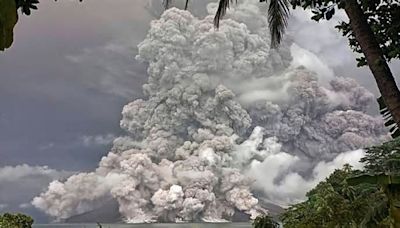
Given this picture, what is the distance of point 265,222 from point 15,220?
734 centimetres

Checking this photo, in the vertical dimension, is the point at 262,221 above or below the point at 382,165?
above

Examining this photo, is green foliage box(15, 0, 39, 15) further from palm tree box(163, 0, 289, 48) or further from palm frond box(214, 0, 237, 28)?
palm frond box(214, 0, 237, 28)

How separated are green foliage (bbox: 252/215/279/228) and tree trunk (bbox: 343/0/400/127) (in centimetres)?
1123

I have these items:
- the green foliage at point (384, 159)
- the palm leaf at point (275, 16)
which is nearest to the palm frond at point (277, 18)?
the palm leaf at point (275, 16)

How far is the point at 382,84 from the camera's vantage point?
7023 mm

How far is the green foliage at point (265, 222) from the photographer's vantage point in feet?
58.0

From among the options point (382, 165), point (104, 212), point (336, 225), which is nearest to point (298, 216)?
point (336, 225)

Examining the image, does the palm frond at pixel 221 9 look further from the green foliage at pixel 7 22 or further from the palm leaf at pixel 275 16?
the green foliage at pixel 7 22

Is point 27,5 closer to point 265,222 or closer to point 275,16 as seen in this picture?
point 275,16

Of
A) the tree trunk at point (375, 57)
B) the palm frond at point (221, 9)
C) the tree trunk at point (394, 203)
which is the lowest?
the tree trunk at point (394, 203)

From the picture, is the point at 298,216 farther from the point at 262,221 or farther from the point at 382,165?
the point at 382,165

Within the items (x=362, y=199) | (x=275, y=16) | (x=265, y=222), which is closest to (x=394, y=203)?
(x=275, y=16)

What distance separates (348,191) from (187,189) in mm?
101729

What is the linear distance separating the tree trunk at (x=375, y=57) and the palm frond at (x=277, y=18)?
1168 mm
